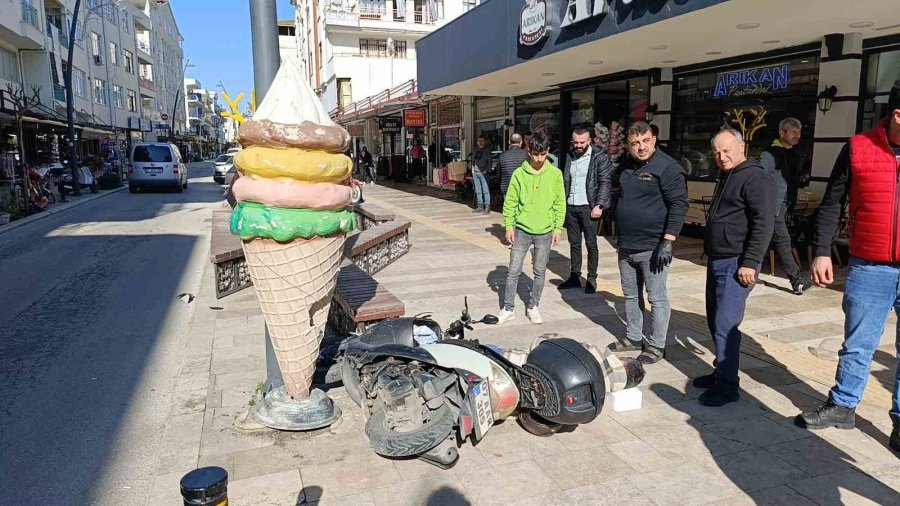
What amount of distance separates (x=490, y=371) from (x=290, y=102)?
1851 mm

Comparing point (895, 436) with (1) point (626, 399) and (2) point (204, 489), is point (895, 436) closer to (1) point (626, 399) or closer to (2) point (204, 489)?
(1) point (626, 399)

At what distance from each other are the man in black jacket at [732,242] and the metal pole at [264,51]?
2893 millimetres

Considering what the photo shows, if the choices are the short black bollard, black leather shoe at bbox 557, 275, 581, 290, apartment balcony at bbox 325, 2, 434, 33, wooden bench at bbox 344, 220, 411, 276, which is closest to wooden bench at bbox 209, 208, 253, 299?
wooden bench at bbox 344, 220, 411, 276

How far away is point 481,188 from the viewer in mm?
14570

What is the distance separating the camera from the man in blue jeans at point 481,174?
13922 mm

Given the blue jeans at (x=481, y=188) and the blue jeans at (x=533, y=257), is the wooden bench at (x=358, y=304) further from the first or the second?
the blue jeans at (x=481, y=188)

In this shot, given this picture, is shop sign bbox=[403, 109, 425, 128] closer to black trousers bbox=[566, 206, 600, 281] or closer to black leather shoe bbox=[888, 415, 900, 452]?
black trousers bbox=[566, 206, 600, 281]

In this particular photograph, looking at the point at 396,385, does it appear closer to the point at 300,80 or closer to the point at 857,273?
the point at 300,80

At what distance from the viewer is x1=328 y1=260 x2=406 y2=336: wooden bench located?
4.45 meters

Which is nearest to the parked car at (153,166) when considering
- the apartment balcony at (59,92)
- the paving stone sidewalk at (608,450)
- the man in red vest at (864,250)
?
the apartment balcony at (59,92)

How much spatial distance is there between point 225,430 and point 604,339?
10.7ft

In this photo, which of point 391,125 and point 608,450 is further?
point 391,125

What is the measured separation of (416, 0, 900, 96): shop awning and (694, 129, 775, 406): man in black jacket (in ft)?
10.1

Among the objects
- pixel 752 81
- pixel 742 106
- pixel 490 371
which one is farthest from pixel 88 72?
pixel 490 371
